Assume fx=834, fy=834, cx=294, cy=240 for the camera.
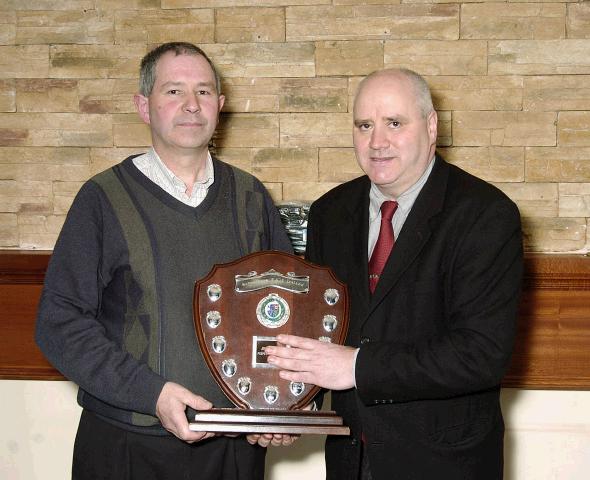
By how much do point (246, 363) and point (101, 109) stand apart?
5.31 feet

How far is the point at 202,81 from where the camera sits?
6.91ft

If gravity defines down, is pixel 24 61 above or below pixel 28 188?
above

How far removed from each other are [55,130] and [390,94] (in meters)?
1.74

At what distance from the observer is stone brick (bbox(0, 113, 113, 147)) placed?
322 cm

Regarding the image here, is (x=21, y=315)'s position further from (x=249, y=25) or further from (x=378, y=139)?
(x=378, y=139)

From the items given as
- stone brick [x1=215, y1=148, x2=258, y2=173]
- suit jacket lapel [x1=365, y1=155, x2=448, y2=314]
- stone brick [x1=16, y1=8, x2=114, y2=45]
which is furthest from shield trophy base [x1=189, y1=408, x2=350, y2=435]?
stone brick [x1=16, y1=8, x2=114, y2=45]

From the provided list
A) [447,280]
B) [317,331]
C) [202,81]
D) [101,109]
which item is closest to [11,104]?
[101,109]

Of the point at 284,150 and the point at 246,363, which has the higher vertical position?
the point at 284,150

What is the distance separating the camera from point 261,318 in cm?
196

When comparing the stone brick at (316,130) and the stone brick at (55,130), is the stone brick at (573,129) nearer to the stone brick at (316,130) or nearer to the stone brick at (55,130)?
the stone brick at (316,130)

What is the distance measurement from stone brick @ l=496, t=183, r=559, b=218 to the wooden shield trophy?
1355 millimetres

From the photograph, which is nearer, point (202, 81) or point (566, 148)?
point (202, 81)

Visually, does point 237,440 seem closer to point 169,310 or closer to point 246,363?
point 246,363

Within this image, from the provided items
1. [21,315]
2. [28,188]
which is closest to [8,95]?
[28,188]
